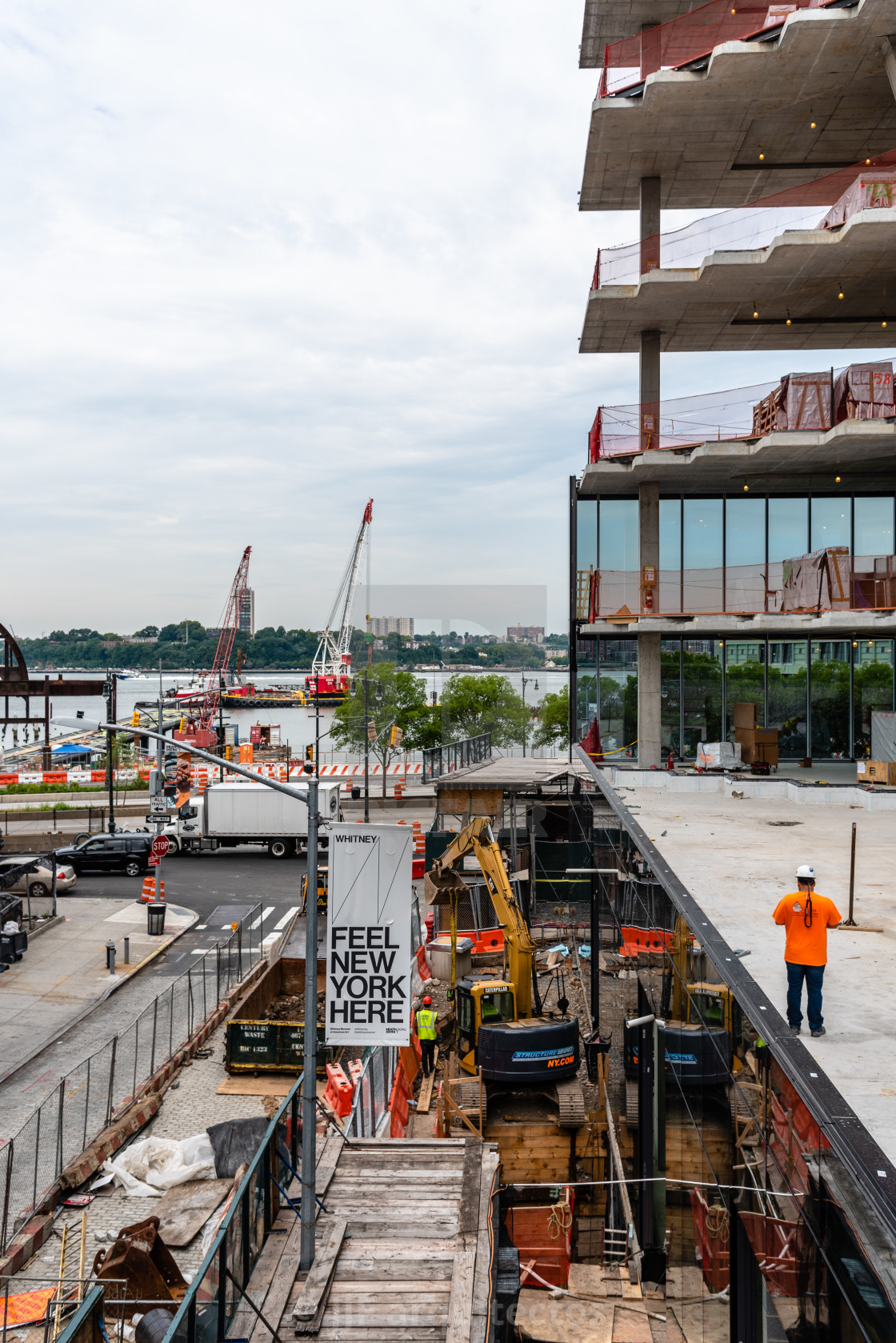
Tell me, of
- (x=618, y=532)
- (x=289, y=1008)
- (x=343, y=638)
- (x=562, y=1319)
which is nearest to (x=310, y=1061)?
(x=562, y=1319)

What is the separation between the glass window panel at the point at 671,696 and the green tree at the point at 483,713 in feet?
118

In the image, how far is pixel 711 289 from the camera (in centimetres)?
2481

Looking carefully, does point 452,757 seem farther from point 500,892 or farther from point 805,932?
point 805,932

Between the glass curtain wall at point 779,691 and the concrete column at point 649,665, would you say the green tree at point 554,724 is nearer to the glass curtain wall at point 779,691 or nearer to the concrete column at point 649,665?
the glass curtain wall at point 779,691

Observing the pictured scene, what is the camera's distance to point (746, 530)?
97.7 ft

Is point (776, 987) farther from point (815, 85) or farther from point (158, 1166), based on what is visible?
point (815, 85)

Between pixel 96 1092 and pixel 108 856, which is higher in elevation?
pixel 108 856

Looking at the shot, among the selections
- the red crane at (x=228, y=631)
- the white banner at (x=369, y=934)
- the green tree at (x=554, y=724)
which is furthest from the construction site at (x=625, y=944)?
the red crane at (x=228, y=631)

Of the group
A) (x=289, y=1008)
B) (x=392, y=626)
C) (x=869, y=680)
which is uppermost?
(x=392, y=626)

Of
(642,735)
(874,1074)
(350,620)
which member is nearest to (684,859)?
(874,1074)

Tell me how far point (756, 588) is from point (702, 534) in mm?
2680

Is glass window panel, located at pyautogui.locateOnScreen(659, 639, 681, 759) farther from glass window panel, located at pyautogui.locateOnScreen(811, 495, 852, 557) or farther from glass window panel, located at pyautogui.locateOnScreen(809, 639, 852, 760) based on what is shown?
glass window panel, located at pyautogui.locateOnScreen(811, 495, 852, 557)

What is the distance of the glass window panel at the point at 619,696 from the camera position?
30.9 m

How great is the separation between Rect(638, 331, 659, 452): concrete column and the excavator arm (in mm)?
12032
